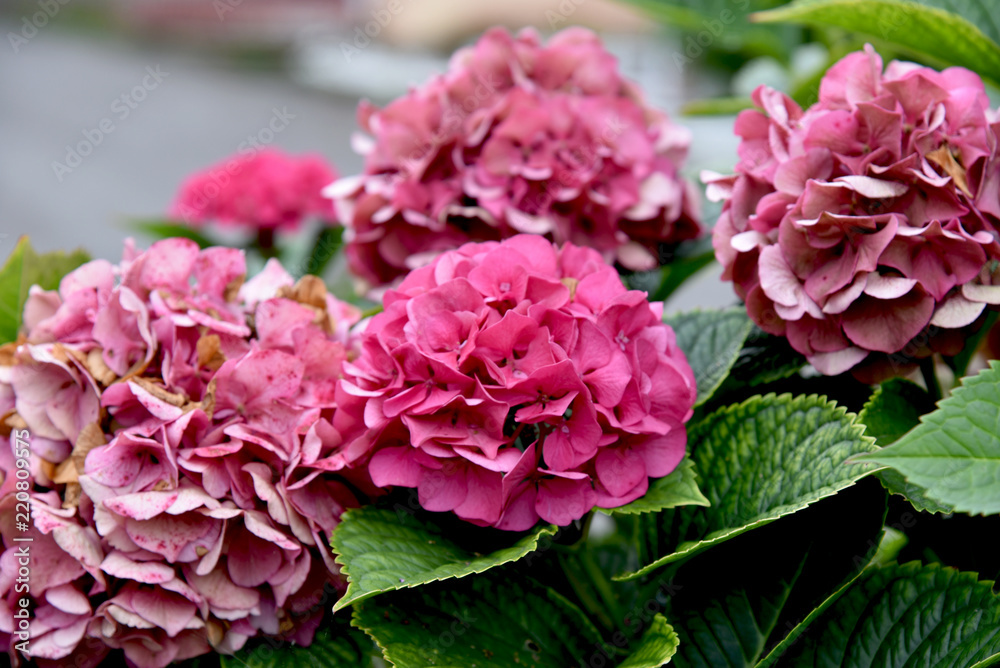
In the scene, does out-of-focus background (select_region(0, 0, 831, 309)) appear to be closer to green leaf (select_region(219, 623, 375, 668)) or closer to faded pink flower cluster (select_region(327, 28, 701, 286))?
faded pink flower cluster (select_region(327, 28, 701, 286))

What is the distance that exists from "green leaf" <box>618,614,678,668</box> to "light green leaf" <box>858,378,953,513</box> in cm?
16

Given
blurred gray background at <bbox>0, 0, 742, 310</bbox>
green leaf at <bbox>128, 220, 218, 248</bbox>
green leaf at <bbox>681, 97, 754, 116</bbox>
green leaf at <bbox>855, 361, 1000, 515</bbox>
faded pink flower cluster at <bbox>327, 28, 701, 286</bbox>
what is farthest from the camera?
blurred gray background at <bbox>0, 0, 742, 310</bbox>

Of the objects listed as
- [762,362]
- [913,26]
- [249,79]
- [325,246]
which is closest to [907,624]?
[762,362]

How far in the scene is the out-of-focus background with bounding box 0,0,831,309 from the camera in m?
1.30

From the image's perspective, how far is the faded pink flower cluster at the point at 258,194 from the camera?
1.26 meters

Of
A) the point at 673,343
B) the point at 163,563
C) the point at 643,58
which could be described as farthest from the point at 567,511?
the point at 643,58

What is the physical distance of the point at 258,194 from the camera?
1.25 metres

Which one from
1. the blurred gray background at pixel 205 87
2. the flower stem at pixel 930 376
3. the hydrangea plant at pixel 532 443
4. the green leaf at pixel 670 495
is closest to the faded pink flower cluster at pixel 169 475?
the hydrangea plant at pixel 532 443

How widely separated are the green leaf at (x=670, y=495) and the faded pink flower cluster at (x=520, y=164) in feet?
0.84

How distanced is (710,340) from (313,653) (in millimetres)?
369

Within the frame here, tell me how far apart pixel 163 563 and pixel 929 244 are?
524 mm

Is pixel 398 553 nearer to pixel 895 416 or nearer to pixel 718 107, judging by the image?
pixel 895 416

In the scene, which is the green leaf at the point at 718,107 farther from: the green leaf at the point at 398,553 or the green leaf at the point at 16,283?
the green leaf at the point at 16,283

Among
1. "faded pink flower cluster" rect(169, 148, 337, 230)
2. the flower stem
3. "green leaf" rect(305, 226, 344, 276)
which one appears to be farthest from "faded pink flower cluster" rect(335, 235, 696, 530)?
"faded pink flower cluster" rect(169, 148, 337, 230)
